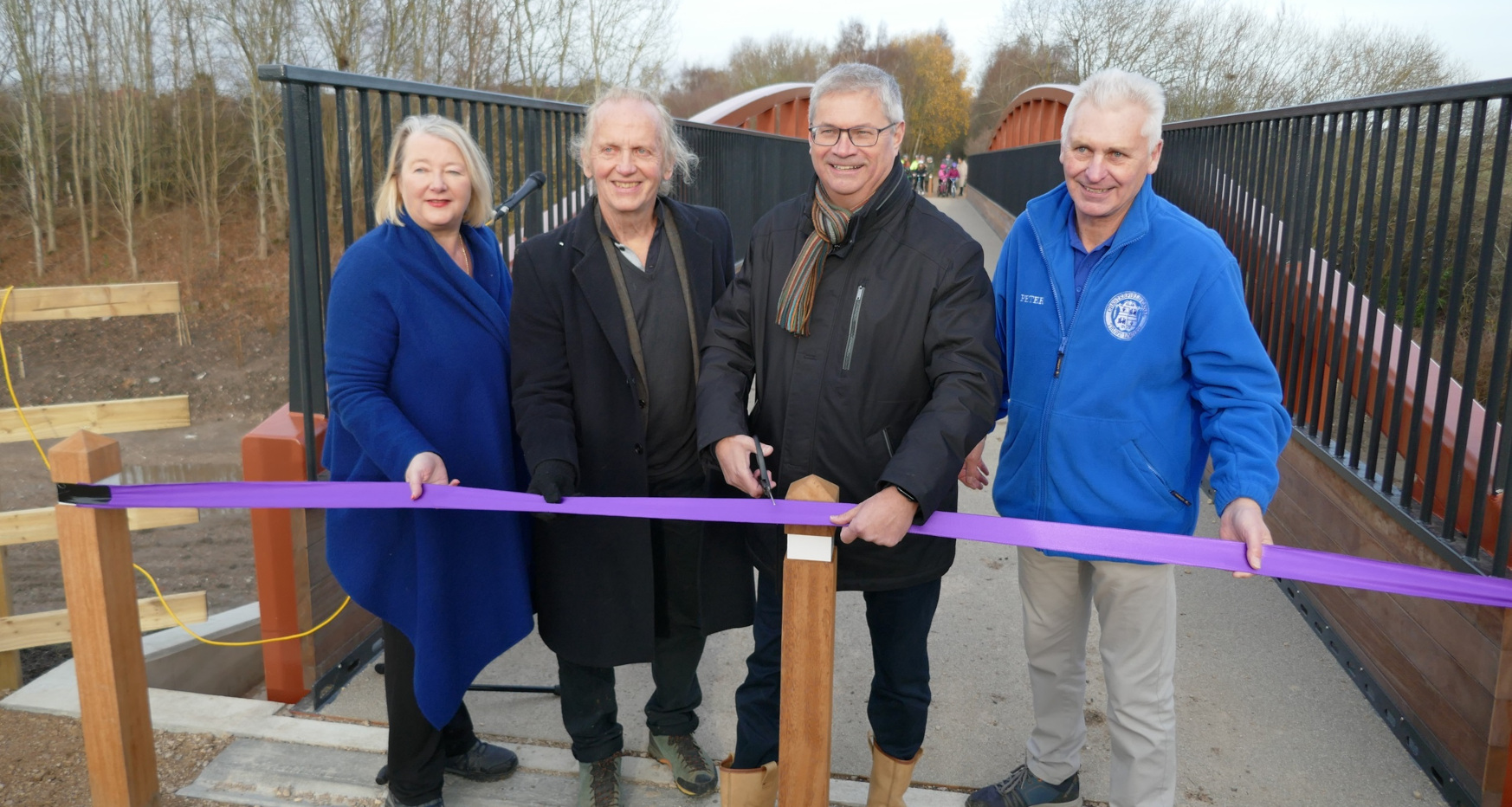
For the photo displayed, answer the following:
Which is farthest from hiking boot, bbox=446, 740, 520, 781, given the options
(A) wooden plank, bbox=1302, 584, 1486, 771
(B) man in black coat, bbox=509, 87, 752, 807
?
(A) wooden plank, bbox=1302, 584, 1486, 771

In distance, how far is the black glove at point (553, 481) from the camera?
7.54 ft

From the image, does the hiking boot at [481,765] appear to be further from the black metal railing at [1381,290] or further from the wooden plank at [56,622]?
the black metal railing at [1381,290]

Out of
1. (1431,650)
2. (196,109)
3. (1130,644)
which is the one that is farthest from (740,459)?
(196,109)

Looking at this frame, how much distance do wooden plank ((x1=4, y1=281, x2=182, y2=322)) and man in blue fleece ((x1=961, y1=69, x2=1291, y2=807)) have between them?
3365 millimetres

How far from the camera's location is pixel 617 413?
2.55 meters

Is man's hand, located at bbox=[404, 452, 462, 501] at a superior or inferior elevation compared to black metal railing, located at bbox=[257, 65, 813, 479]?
Answer: inferior

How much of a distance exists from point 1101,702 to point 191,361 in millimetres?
21692

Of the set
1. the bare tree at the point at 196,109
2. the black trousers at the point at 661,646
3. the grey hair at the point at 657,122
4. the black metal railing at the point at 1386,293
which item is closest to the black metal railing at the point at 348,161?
the grey hair at the point at 657,122

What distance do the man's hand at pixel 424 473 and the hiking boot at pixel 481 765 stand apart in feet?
3.25

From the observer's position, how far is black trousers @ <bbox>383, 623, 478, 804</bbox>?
263 cm

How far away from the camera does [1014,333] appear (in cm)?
251

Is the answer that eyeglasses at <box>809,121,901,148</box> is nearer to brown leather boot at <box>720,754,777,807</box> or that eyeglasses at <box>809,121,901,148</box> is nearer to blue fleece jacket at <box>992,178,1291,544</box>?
blue fleece jacket at <box>992,178,1291,544</box>

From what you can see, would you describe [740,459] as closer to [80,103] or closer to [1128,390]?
[1128,390]

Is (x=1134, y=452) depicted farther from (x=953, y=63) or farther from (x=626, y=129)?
(x=953, y=63)
